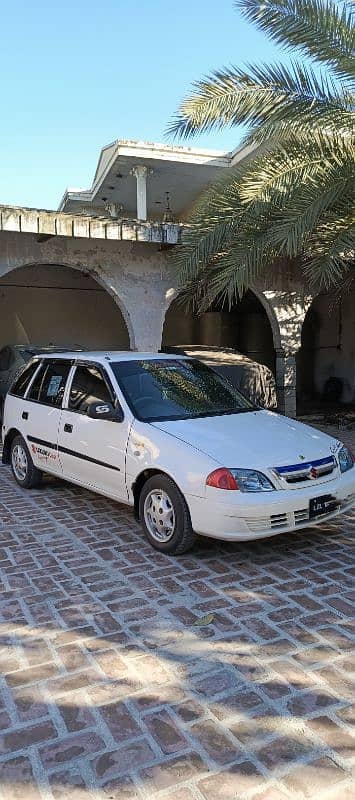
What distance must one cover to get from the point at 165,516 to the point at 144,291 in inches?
236

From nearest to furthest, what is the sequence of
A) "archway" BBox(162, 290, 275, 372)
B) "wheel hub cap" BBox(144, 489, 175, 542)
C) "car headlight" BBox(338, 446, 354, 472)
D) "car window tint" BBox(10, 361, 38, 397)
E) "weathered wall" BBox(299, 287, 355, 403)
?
"wheel hub cap" BBox(144, 489, 175, 542) → "car headlight" BBox(338, 446, 354, 472) → "car window tint" BBox(10, 361, 38, 397) → "weathered wall" BBox(299, 287, 355, 403) → "archway" BBox(162, 290, 275, 372)

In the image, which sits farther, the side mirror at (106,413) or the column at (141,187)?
the column at (141,187)

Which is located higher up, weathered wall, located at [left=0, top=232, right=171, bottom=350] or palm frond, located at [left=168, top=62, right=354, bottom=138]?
palm frond, located at [left=168, top=62, right=354, bottom=138]

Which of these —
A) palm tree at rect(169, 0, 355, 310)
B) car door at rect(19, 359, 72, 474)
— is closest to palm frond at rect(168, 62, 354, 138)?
palm tree at rect(169, 0, 355, 310)

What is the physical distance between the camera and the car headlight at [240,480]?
422 cm

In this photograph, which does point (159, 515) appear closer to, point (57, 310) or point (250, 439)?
point (250, 439)

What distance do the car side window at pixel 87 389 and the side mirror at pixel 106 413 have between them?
7.7 inches

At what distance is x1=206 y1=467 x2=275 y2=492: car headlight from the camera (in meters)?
4.22

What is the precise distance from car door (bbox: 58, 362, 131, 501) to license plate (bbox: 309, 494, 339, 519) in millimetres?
1562

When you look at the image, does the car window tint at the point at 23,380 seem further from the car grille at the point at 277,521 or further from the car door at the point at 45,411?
the car grille at the point at 277,521

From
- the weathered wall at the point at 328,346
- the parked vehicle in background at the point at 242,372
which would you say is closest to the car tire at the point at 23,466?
the parked vehicle in background at the point at 242,372

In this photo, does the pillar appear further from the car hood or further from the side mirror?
the side mirror

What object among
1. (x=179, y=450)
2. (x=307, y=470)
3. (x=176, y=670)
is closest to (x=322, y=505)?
(x=307, y=470)

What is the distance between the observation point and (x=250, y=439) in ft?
15.5
